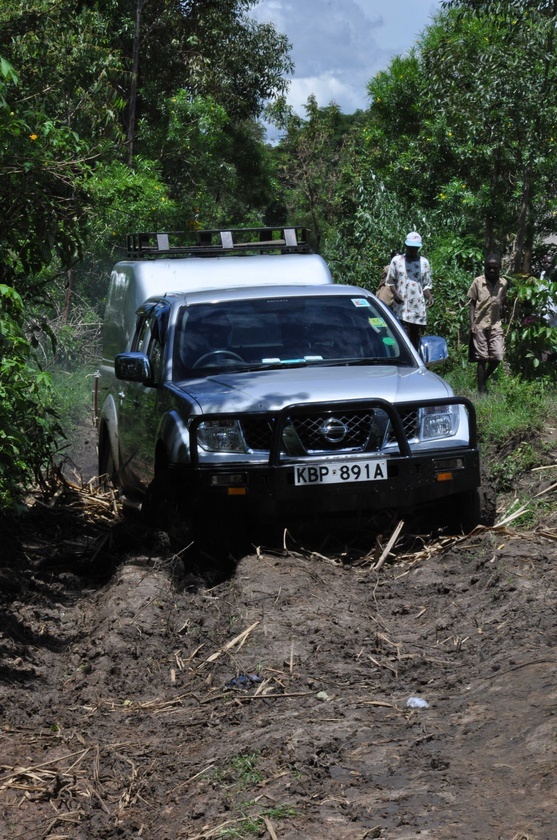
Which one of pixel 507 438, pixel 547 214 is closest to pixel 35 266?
pixel 507 438

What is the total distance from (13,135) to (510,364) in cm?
807

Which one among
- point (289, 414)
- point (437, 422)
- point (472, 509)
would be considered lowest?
point (472, 509)

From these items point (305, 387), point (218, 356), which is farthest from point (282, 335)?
point (305, 387)

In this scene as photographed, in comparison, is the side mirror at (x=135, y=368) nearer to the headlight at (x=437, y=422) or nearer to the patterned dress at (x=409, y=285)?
the headlight at (x=437, y=422)

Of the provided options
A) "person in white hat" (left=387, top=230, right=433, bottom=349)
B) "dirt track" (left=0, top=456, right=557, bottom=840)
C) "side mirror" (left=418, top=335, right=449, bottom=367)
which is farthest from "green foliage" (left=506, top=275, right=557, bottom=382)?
"dirt track" (left=0, top=456, right=557, bottom=840)

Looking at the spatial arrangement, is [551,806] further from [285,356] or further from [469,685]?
[285,356]

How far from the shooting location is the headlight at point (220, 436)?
679 cm

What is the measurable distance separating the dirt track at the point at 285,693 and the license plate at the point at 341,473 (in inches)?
19.8

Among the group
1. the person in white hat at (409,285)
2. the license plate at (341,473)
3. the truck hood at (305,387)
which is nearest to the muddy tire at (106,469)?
the truck hood at (305,387)

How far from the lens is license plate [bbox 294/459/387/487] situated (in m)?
6.64

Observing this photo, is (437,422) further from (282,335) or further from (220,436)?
(282,335)

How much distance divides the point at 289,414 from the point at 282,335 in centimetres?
152

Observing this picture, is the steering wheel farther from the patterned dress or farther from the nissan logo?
the patterned dress

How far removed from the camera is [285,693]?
4.96 m
